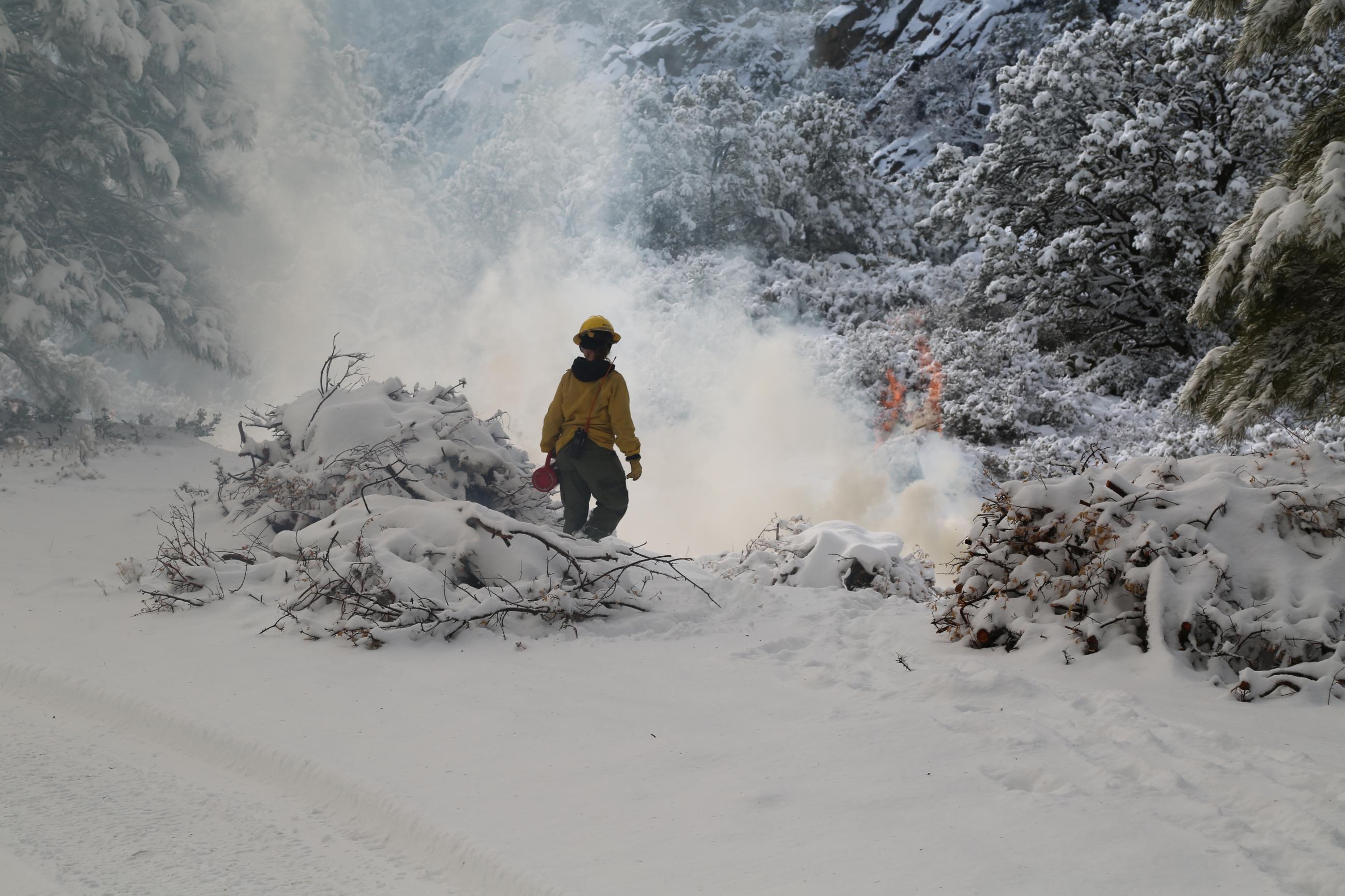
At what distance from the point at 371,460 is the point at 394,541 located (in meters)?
1.56

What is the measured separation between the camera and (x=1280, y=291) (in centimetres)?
478

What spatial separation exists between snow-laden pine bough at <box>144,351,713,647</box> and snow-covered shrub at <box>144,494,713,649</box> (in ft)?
0.03

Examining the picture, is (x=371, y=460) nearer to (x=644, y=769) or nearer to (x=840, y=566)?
(x=840, y=566)

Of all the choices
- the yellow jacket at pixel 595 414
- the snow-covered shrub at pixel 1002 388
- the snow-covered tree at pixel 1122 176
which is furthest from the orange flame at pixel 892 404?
the yellow jacket at pixel 595 414

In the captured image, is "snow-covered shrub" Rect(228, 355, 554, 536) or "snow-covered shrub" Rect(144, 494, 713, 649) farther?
"snow-covered shrub" Rect(228, 355, 554, 536)

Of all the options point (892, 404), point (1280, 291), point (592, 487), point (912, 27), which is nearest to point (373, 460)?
point (592, 487)

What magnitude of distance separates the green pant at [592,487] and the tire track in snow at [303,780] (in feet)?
11.7

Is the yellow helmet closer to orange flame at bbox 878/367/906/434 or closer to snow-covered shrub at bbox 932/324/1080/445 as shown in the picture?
snow-covered shrub at bbox 932/324/1080/445

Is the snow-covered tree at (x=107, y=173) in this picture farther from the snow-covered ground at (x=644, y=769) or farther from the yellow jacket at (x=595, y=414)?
the snow-covered ground at (x=644, y=769)

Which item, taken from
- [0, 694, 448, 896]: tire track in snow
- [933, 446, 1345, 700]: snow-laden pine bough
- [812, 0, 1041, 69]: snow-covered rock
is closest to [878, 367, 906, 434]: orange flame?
[933, 446, 1345, 700]: snow-laden pine bough

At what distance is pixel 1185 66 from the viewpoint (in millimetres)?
11961

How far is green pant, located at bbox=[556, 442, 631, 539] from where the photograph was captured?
6633 millimetres

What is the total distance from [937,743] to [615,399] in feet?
13.4

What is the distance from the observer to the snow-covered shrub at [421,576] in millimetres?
4586
